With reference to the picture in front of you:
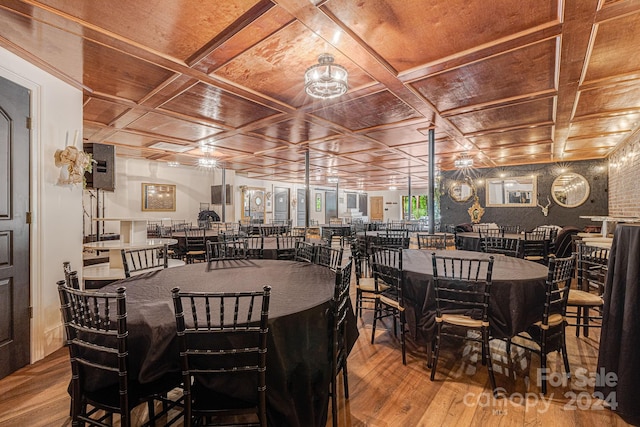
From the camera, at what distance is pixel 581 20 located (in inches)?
81.0

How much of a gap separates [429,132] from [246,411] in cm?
485

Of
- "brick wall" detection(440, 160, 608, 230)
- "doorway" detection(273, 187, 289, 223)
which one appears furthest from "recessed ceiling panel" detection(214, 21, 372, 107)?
"doorway" detection(273, 187, 289, 223)

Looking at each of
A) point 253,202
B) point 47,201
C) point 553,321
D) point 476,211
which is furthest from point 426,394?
point 253,202

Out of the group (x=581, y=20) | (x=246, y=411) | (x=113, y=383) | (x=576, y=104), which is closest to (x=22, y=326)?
(x=113, y=383)

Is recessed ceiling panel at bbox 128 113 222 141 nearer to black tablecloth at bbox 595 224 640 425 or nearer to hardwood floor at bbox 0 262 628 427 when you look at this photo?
hardwood floor at bbox 0 262 628 427

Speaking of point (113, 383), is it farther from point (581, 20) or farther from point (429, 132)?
point (429, 132)

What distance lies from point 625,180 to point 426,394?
20.7 feet

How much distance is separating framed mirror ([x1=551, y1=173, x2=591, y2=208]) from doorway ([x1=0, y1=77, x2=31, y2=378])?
1053 centimetres

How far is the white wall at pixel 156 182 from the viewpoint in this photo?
7.99 m

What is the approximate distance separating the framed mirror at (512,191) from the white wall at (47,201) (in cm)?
982

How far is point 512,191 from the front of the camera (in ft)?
28.3

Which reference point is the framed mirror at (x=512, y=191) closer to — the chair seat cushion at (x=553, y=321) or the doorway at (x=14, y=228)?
the chair seat cushion at (x=553, y=321)

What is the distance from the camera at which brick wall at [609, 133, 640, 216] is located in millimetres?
4797

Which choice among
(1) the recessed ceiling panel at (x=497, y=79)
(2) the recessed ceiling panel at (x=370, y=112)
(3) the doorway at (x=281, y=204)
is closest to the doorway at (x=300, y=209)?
(3) the doorway at (x=281, y=204)
